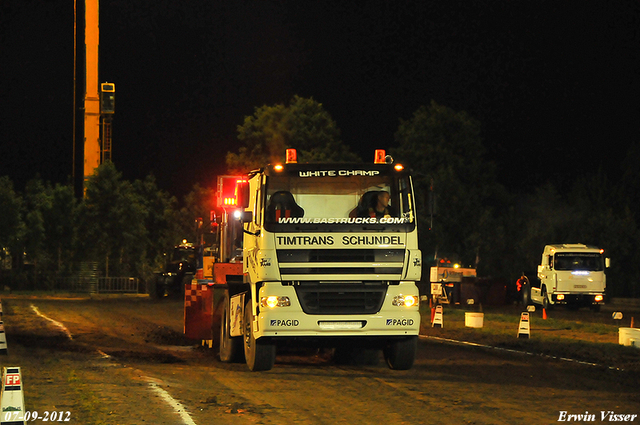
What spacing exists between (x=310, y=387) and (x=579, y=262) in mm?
28534

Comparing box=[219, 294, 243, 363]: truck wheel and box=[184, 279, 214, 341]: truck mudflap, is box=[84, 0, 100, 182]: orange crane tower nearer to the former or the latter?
box=[184, 279, 214, 341]: truck mudflap

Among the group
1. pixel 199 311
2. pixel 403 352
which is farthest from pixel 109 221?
pixel 403 352

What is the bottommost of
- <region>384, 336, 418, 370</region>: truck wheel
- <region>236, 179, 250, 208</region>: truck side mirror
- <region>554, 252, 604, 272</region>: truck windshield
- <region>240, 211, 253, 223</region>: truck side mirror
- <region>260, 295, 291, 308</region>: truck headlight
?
<region>384, 336, 418, 370</region>: truck wheel

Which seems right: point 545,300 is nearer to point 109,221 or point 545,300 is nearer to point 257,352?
point 257,352

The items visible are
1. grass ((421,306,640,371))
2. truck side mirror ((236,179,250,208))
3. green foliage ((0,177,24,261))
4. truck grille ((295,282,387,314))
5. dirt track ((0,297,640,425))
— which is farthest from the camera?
green foliage ((0,177,24,261))

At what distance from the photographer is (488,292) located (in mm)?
44688

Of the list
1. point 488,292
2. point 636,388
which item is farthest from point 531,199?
point 636,388

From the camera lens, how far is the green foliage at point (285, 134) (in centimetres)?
6908

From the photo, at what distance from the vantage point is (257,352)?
14.2m

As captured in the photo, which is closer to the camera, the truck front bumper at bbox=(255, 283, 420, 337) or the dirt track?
the dirt track

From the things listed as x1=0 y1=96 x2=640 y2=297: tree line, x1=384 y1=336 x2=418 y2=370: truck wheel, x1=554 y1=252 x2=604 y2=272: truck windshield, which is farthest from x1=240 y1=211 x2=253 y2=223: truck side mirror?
x1=0 y1=96 x2=640 y2=297: tree line

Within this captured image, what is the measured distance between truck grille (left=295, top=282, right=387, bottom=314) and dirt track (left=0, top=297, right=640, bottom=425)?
3.31ft

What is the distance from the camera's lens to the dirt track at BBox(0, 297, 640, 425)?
1055 centimetres

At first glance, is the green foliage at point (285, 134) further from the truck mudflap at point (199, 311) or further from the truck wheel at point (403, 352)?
the truck wheel at point (403, 352)
